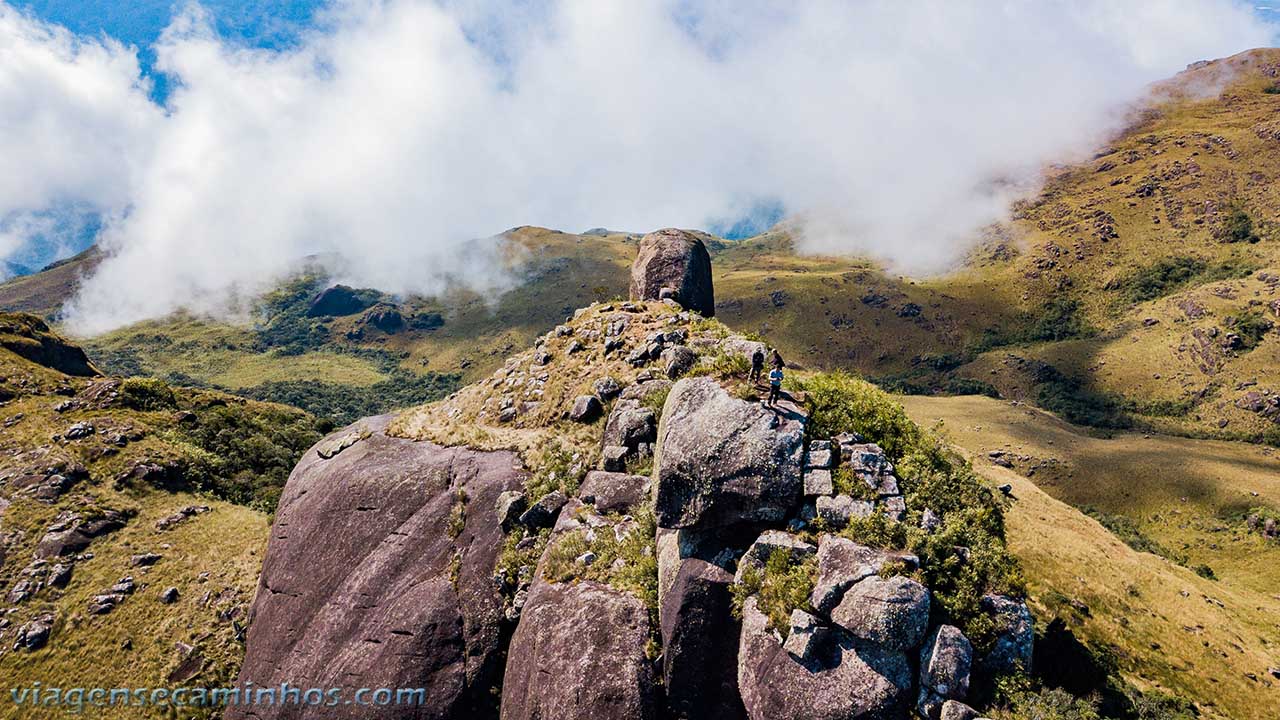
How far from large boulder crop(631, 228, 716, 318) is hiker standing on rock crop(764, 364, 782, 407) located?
95.4 ft

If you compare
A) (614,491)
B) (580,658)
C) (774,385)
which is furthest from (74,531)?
Result: (774,385)

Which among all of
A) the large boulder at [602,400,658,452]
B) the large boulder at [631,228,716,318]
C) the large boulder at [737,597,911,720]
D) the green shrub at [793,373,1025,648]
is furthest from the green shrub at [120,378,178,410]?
the green shrub at [793,373,1025,648]

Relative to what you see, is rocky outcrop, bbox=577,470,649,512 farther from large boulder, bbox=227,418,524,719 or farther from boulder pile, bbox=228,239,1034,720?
large boulder, bbox=227,418,524,719

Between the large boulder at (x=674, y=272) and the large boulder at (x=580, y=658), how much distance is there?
32312 millimetres

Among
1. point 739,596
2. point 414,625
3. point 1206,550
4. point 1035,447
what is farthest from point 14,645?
point 1035,447

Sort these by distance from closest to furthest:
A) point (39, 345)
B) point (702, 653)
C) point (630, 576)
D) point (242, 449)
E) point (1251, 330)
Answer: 1. point (702, 653)
2. point (630, 576)
3. point (242, 449)
4. point (39, 345)
5. point (1251, 330)

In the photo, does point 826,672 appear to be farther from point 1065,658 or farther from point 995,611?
point 1065,658

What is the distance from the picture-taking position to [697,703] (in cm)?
1688

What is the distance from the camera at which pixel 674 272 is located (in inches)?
1948

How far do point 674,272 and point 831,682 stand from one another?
→ 3935cm

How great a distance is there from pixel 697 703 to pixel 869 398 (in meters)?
13.1

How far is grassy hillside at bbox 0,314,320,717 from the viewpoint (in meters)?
34.9

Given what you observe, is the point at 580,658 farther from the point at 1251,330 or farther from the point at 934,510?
the point at 1251,330

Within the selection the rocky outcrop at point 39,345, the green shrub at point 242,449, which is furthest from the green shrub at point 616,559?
the rocky outcrop at point 39,345
